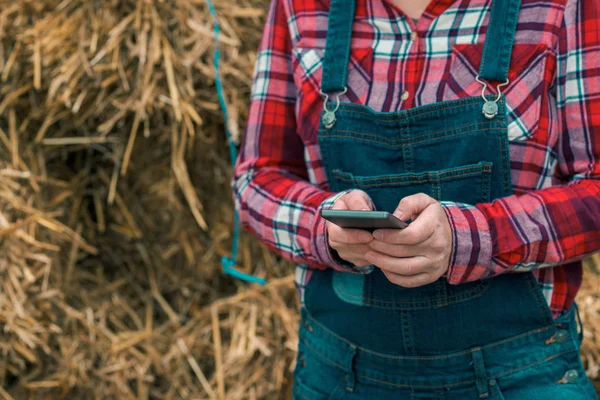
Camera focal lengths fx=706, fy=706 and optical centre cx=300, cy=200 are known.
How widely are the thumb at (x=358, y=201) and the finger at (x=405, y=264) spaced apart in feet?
0.17

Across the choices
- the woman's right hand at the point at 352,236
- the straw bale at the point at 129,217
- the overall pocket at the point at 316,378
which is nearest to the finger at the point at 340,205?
the woman's right hand at the point at 352,236

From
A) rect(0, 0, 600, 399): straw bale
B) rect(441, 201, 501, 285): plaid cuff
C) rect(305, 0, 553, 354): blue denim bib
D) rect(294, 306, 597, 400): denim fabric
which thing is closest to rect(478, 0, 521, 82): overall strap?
rect(305, 0, 553, 354): blue denim bib

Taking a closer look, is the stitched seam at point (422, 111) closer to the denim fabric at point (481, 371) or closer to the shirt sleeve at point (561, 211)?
the shirt sleeve at point (561, 211)

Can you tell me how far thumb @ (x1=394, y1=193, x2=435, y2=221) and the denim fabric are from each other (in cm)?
18

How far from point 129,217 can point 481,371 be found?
966mm

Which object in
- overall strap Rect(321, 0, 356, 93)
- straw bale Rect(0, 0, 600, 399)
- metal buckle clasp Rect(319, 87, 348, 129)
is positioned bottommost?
straw bale Rect(0, 0, 600, 399)

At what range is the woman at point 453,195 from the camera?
0.72 metres

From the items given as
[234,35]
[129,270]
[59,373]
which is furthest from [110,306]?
[234,35]

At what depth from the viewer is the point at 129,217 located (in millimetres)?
1520

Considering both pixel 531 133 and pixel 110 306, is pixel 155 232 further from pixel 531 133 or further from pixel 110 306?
pixel 531 133

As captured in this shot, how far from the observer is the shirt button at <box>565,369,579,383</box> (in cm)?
76

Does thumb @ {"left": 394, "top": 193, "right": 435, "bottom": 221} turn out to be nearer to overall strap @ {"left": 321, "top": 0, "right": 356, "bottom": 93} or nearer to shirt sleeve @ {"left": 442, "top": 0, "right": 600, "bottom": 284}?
shirt sleeve @ {"left": 442, "top": 0, "right": 600, "bottom": 284}

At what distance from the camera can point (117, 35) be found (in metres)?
1.33

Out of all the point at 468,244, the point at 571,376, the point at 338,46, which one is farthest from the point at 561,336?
the point at 338,46
